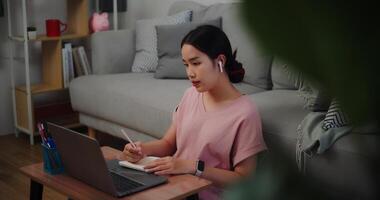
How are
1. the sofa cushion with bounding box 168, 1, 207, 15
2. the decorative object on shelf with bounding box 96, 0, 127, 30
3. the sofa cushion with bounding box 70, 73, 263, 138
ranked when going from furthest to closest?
1. the decorative object on shelf with bounding box 96, 0, 127, 30
2. the sofa cushion with bounding box 168, 1, 207, 15
3. the sofa cushion with bounding box 70, 73, 263, 138

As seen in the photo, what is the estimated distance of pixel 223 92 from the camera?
5.86 feet

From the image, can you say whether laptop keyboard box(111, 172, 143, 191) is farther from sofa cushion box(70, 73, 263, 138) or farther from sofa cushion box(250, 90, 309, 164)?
sofa cushion box(70, 73, 263, 138)

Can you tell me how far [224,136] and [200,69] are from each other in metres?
0.24

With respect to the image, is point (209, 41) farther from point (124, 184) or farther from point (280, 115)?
point (124, 184)

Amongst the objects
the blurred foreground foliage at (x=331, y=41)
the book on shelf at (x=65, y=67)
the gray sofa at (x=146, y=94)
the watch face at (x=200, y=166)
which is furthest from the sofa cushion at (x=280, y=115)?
the blurred foreground foliage at (x=331, y=41)

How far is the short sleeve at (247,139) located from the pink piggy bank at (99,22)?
206 centimetres

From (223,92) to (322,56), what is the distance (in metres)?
1.65

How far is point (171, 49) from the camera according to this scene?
9.80ft

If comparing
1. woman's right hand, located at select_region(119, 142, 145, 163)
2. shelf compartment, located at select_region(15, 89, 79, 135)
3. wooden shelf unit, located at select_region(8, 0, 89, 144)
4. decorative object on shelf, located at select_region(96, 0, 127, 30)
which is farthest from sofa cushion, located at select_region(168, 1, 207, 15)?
woman's right hand, located at select_region(119, 142, 145, 163)

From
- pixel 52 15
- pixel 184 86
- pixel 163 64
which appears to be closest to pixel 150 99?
pixel 184 86

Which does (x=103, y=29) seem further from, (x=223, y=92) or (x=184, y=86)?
(x=223, y=92)

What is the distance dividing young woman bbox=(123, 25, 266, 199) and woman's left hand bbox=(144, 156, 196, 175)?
10cm

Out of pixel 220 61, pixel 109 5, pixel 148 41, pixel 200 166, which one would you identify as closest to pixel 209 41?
pixel 220 61

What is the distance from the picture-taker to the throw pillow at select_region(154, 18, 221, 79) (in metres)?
2.95
